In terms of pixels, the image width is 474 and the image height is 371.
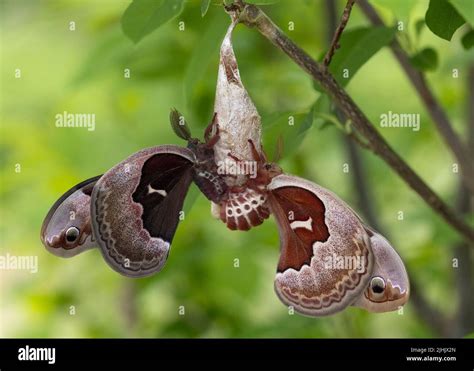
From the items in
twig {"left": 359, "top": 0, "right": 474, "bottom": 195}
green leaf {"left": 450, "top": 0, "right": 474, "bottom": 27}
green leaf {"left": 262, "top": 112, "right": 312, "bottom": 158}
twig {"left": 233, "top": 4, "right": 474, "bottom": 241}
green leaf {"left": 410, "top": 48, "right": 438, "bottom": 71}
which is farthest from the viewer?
twig {"left": 359, "top": 0, "right": 474, "bottom": 195}

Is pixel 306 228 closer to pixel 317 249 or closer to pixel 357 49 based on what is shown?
pixel 317 249

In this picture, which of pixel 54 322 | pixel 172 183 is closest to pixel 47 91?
pixel 54 322

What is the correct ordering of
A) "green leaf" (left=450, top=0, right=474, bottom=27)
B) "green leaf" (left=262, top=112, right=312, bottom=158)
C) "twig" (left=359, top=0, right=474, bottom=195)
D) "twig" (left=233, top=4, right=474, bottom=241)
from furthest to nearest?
"twig" (left=359, top=0, right=474, bottom=195) → "green leaf" (left=262, top=112, right=312, bottom=158) → "twig" (left=233, top=4, right=474, bottom=241) → "green leaf" (left=450, top=0, right=474, bottom=27)

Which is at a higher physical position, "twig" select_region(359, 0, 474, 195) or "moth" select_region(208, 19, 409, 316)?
"twig" select_region(359, 0, 474, 195)

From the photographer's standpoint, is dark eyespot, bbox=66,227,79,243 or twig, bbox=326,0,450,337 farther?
twig, bbox=326,0,450,337

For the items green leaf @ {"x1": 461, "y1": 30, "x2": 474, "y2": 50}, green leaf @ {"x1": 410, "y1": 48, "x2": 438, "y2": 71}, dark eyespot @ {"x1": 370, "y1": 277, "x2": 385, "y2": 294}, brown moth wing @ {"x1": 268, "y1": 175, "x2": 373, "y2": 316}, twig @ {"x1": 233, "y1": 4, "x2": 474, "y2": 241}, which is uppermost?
green leaf @ {"x1": 410, "y1": 48, "x2": 438, "y2": 71}

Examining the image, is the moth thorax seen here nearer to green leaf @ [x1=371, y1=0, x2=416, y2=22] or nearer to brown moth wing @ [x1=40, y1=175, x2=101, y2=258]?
brown moth wing @ [x1=40, y1=175, x2=101, y2=258]

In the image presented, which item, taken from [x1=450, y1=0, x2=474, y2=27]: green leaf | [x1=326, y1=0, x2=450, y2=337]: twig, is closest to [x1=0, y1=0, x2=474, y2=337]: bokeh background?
[x1=326, y1=0, x2=450, y2=337]: twig

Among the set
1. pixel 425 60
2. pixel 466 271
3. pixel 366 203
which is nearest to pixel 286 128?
pixel 425 60
